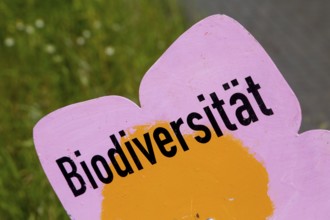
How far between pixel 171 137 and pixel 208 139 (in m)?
0.04

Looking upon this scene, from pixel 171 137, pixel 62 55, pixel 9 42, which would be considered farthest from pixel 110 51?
pixel 171 137

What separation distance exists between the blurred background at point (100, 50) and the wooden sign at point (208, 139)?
599 mm

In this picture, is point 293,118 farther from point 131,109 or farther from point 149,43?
point 149,43

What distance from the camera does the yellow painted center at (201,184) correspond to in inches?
29.3

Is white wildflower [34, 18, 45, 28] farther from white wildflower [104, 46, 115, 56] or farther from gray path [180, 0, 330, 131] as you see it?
gray path [180, 0, 330, 131]

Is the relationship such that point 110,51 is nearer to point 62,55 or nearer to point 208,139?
point 62,55

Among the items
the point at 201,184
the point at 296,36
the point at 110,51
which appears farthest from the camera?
the point at 296,36

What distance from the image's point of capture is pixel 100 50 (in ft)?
5.60

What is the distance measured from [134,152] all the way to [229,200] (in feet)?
0.42

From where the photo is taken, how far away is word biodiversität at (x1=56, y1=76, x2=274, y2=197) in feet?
2.44

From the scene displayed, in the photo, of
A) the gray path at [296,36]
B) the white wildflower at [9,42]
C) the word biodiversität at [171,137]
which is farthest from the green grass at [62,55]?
the word biodiversität at [171,137]

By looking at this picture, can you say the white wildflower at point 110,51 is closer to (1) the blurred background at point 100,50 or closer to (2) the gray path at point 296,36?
(1) the blurred background at point 100,50

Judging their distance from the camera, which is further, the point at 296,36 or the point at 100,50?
the point at 296,36

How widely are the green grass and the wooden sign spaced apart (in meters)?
0.61
